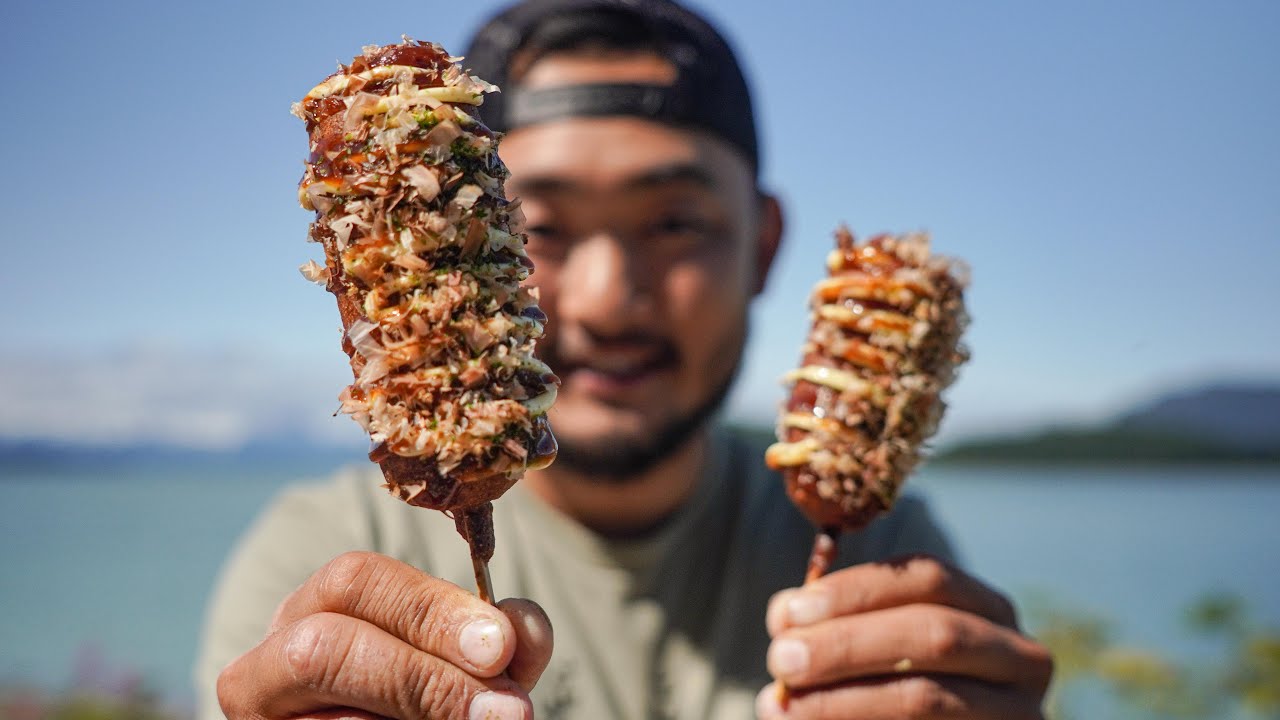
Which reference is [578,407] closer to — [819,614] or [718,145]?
[718,145]

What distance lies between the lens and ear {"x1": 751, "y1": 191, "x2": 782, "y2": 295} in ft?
14.0

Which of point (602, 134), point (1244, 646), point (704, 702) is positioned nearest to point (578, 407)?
point (602, 134)

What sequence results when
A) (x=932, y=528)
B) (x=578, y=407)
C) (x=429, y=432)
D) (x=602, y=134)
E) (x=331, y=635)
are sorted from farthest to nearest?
1. (x=932, y=528)
2. (x=578, y=407)
3. (x=602, y=134)
4. (x=331, y=635)
5. (x=429, y=432)

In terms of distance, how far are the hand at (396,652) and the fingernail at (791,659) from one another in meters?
0.71

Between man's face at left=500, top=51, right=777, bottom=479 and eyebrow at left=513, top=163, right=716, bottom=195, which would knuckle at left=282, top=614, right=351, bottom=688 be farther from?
eyebrow at left=513, top=163, right=716, bottom=195

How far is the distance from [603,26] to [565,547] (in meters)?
2.40

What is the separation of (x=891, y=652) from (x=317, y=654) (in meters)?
1.49

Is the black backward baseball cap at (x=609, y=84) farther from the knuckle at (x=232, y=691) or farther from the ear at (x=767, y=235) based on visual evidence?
the knuckle at (x=232, y=691)

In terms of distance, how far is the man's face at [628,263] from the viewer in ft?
11.1

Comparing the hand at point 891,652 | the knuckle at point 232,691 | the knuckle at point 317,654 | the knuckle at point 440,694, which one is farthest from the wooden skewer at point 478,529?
the hand at point 891,652

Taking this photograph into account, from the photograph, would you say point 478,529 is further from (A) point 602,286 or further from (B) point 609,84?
(B) point 609,84

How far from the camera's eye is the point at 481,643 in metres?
1.79

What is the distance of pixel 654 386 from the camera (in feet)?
11.9

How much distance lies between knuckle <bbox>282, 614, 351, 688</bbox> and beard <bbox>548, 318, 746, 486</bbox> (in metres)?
1.84
